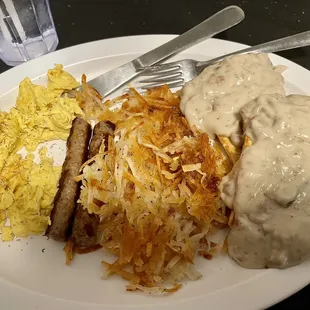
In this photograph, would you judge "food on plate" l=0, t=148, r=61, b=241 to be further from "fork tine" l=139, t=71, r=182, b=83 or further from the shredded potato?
"fork tine" l=139, t=71, r=182, b=83

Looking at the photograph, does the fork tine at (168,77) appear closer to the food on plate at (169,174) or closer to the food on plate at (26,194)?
the food on plate at (169,174)

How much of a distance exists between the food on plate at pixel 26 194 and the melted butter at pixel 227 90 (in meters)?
0.76

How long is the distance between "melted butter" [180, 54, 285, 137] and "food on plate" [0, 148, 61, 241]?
761mm

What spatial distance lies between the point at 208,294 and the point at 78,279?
1.79 feet

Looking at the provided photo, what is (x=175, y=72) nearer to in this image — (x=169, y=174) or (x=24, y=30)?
(x=169, y=174)

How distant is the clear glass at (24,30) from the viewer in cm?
282

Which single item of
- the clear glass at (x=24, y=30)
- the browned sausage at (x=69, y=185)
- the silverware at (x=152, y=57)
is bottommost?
the browned sausage at (x=69, y=185)

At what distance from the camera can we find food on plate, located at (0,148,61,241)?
2004 millimetres

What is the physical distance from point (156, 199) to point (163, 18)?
1.75m

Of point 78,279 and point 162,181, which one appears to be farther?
point 162,181

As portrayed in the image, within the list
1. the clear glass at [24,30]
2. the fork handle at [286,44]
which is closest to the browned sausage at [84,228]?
the fork handle at [286,44]

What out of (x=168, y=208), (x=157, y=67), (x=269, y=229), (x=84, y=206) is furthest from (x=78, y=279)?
(x=157, y=67)

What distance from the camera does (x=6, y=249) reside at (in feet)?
6.41

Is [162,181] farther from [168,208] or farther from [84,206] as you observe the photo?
[84,206]
